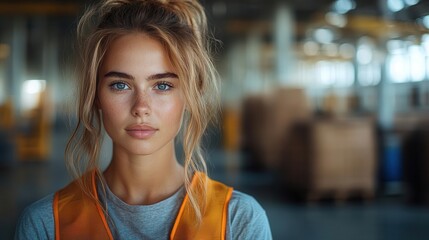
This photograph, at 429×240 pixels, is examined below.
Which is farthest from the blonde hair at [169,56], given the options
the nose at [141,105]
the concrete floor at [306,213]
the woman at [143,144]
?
the concrete floor at [306,213]

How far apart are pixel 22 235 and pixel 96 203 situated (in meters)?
0.22

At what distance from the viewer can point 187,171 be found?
4.81ft

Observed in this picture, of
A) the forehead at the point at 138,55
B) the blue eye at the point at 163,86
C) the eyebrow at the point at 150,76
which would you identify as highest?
the forehead at the point at 138,55

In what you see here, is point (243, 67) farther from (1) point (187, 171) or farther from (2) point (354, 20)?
(1) point (187, 171)

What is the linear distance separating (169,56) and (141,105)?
0.50 feet

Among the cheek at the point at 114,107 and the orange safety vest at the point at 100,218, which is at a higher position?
the cheek at the point at 114,107

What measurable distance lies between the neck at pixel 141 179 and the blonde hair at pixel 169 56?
0.22 ft

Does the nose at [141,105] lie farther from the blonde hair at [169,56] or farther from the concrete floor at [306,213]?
the concrete floor at [306,213]

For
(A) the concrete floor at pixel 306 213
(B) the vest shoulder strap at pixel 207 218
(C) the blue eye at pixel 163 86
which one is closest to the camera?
(B) the vest shoulder strap at pixel 207 218

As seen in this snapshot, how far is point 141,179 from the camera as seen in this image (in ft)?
4.76

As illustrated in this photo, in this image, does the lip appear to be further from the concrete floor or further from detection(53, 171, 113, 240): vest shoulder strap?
the concrete floor

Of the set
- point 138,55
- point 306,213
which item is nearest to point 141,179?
point 138,55

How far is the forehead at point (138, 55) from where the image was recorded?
135 cm

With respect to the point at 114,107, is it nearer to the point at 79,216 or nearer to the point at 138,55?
the point at 138,55
